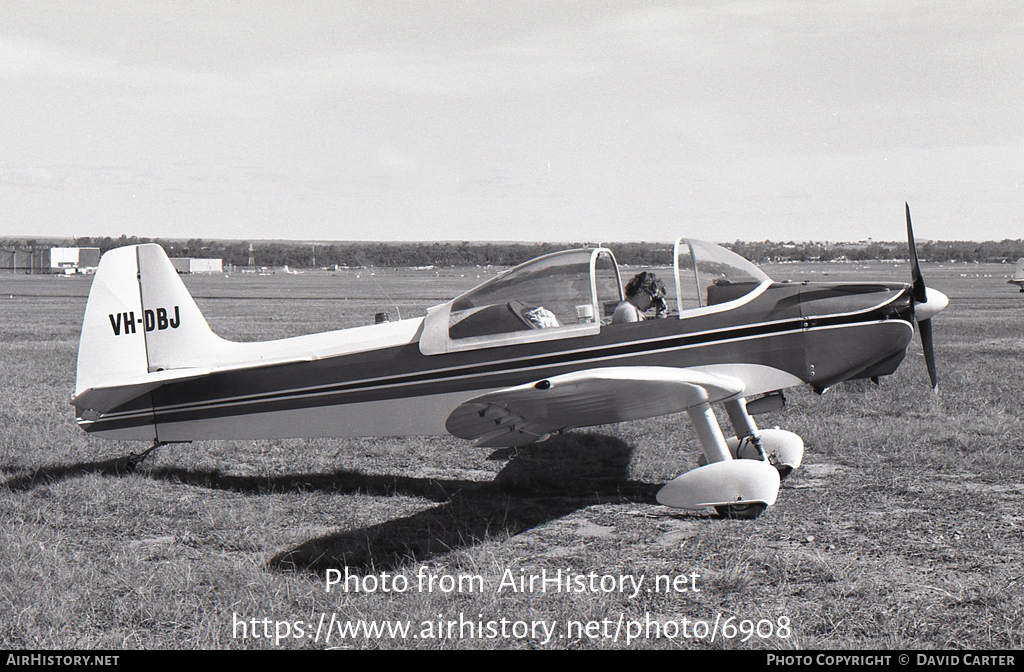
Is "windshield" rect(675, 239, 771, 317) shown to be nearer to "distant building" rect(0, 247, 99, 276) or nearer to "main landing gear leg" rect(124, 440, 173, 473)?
"main landing gear leg" rect(124, 440, 173, 473)

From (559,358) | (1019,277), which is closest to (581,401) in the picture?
(559,358)

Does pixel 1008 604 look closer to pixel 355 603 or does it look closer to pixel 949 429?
pixel 355 603

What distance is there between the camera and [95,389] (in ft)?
20.6

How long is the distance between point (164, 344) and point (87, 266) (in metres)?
115

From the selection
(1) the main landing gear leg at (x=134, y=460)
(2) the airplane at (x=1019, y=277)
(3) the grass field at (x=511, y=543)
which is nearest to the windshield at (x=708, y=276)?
(3) the grass field at (x=511, y=543)

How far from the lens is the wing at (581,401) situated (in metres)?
4.78

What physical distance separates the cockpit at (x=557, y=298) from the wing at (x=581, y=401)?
0.68 m

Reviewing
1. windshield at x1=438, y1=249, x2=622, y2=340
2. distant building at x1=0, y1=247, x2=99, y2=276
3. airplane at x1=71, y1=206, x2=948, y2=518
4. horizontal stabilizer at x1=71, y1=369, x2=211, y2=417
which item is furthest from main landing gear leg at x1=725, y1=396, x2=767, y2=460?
distant building at x1=0, y1=247, x2=99, y2=276

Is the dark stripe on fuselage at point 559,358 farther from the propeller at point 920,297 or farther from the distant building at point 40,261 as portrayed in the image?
the distant building at point 40,261

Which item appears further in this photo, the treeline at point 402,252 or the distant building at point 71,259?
the distant building at point 71,259

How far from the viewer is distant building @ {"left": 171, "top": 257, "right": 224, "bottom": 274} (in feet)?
361

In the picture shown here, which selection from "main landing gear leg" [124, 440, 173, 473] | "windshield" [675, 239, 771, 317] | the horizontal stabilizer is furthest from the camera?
"main landing gear leg" [124, 440, 173, 473]

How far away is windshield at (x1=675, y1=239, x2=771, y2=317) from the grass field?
1.61 meters
